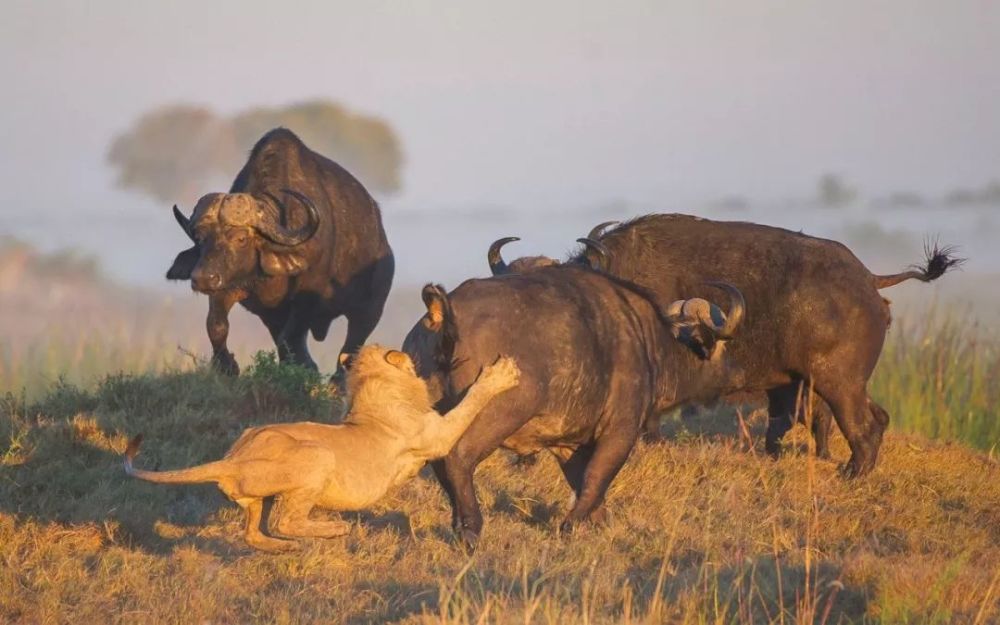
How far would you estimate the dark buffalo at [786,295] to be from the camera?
10289 mm

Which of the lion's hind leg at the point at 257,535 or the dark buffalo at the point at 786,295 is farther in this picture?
the dark buffalo at the point at 786,295

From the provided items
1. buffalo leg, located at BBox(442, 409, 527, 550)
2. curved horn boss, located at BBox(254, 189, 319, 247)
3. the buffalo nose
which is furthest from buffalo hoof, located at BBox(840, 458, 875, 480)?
the buffalo nose

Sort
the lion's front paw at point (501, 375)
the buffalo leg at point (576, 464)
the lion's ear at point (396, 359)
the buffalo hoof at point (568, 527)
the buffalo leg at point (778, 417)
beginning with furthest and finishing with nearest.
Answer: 1. the buffalo leg at point (778, 417)
2. the buffalo leg at point (576, 464)
3. the buffalo hoof at point (568, 527)
4. the lion's front paw at point (501, 375)
5. the lion's ear at point (396, 359)

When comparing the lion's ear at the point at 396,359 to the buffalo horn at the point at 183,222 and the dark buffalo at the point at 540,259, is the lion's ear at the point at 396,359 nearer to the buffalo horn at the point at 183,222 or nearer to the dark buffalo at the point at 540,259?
the dark buffalo at the point at 540,259

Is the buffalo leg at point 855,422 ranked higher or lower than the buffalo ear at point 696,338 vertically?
lower

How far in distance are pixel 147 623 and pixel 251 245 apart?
6440 millimetres

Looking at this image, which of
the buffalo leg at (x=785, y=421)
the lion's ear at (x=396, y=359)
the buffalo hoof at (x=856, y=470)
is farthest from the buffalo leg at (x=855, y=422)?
the lion's ear at (x=396, y=359)

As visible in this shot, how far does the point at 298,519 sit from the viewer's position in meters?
7.16

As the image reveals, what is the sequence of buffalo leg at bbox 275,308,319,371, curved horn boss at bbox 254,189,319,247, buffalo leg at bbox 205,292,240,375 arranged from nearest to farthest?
buffalo leg at bbox 205,292,240,375, curved horn boss at bbox 254,189,319,247, buffalo leg at bbox 275,308,319,371

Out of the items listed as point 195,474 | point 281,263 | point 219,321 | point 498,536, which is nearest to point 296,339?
point 281,263

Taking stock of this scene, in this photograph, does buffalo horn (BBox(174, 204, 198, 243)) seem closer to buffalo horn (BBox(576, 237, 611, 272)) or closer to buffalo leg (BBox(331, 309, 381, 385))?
buffalo leg (BBox(331, 309, 381, 385))

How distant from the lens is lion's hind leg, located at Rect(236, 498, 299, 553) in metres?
7.20

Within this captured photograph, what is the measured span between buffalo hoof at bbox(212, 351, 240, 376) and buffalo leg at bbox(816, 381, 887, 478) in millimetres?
4480

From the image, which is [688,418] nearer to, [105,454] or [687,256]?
[687,256]
